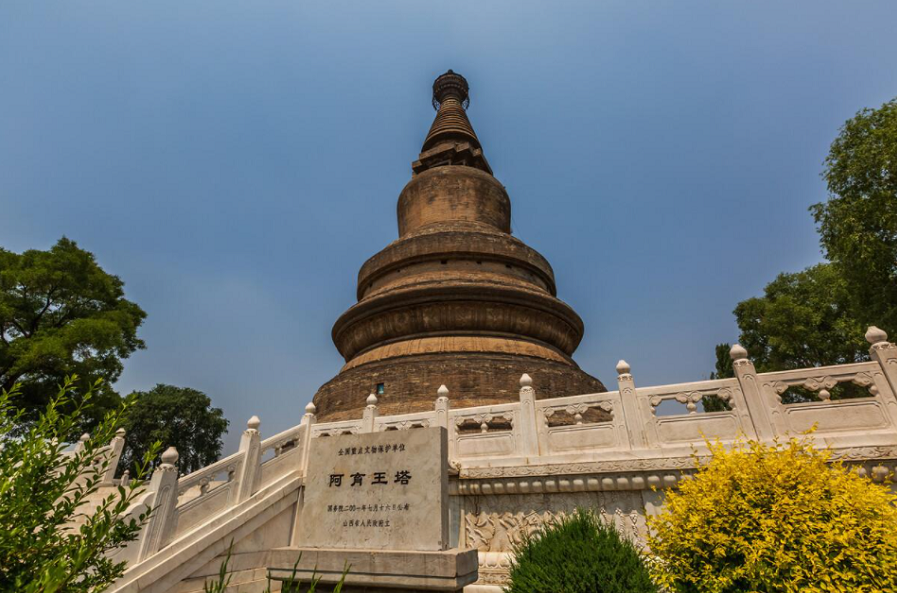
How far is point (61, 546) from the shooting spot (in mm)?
2980

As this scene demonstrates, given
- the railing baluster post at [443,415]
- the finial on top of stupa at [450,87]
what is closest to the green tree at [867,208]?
the railing baluster post at [443,415]

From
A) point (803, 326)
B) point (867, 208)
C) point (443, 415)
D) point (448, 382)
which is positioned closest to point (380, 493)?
point (443, 415)

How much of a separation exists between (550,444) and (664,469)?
5.83ft

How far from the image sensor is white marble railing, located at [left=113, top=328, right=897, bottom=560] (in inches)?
246

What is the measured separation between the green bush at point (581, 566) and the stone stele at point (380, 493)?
40.0 inches

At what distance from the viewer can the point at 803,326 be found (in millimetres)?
25875

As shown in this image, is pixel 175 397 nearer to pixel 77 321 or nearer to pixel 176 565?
pixel 77 321

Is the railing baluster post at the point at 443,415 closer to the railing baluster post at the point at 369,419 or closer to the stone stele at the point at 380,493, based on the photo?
the railing baluster post at the point at 369,419

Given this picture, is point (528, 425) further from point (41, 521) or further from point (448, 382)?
point (41, 521)

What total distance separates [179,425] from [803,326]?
157ft

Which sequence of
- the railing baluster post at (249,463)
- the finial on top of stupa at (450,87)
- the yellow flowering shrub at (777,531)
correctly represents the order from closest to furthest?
the yellow flowering shrub at (777,531)
the railing baluster post at (249,463)
the finial on top of stupa at (450,87)

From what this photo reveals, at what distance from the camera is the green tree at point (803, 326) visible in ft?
80.9

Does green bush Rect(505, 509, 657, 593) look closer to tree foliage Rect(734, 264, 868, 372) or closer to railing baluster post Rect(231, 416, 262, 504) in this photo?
railing baluster post Rect(231, 416, 262, 504)

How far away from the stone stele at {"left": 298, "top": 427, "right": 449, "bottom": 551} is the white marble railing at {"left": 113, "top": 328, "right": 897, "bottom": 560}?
2.16 m
